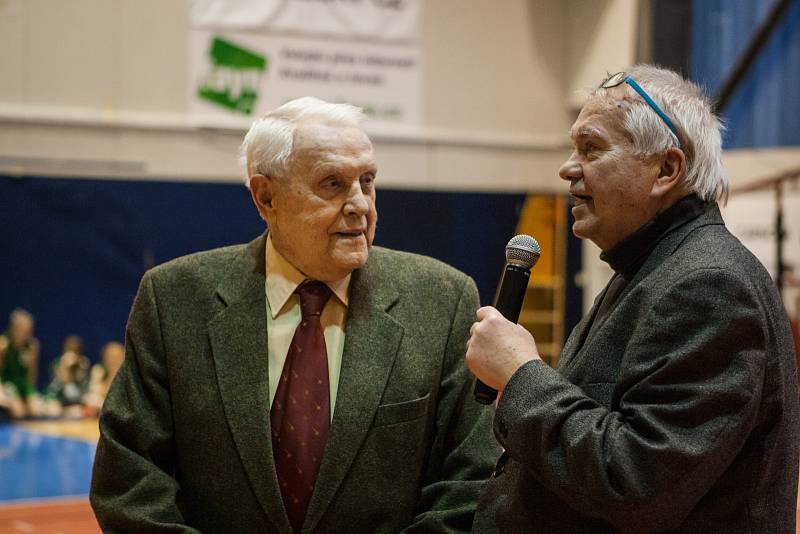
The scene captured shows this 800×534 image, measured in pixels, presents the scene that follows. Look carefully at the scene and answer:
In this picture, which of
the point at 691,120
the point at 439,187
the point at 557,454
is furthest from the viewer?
the point at 439,187

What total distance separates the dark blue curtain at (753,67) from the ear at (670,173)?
7898 millimetres

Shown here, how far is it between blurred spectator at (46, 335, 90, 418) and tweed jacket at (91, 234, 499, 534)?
7.53 metres

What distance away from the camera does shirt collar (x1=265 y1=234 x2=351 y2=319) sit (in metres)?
2.42

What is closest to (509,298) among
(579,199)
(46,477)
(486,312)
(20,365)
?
(486,312)

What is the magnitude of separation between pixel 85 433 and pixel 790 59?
7470 mm

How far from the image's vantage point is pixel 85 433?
856 cm

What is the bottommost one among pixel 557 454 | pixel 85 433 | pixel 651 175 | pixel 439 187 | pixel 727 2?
pixel 85 433

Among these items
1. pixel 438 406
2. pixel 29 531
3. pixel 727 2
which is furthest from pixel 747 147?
pixel 438 406

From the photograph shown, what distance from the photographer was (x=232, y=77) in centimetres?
1012

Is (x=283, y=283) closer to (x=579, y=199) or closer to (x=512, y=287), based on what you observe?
(x=512, y=287)

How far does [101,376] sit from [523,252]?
820 cm

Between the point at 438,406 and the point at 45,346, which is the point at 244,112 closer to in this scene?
the point at 45,346

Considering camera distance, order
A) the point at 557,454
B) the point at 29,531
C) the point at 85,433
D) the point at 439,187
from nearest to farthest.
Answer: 1. the point at 557,454
2. the point at 29,531
3. the point at 85,433
4. the point at 439,187

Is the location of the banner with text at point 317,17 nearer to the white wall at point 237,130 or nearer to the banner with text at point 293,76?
the banner with text at point 293,76
